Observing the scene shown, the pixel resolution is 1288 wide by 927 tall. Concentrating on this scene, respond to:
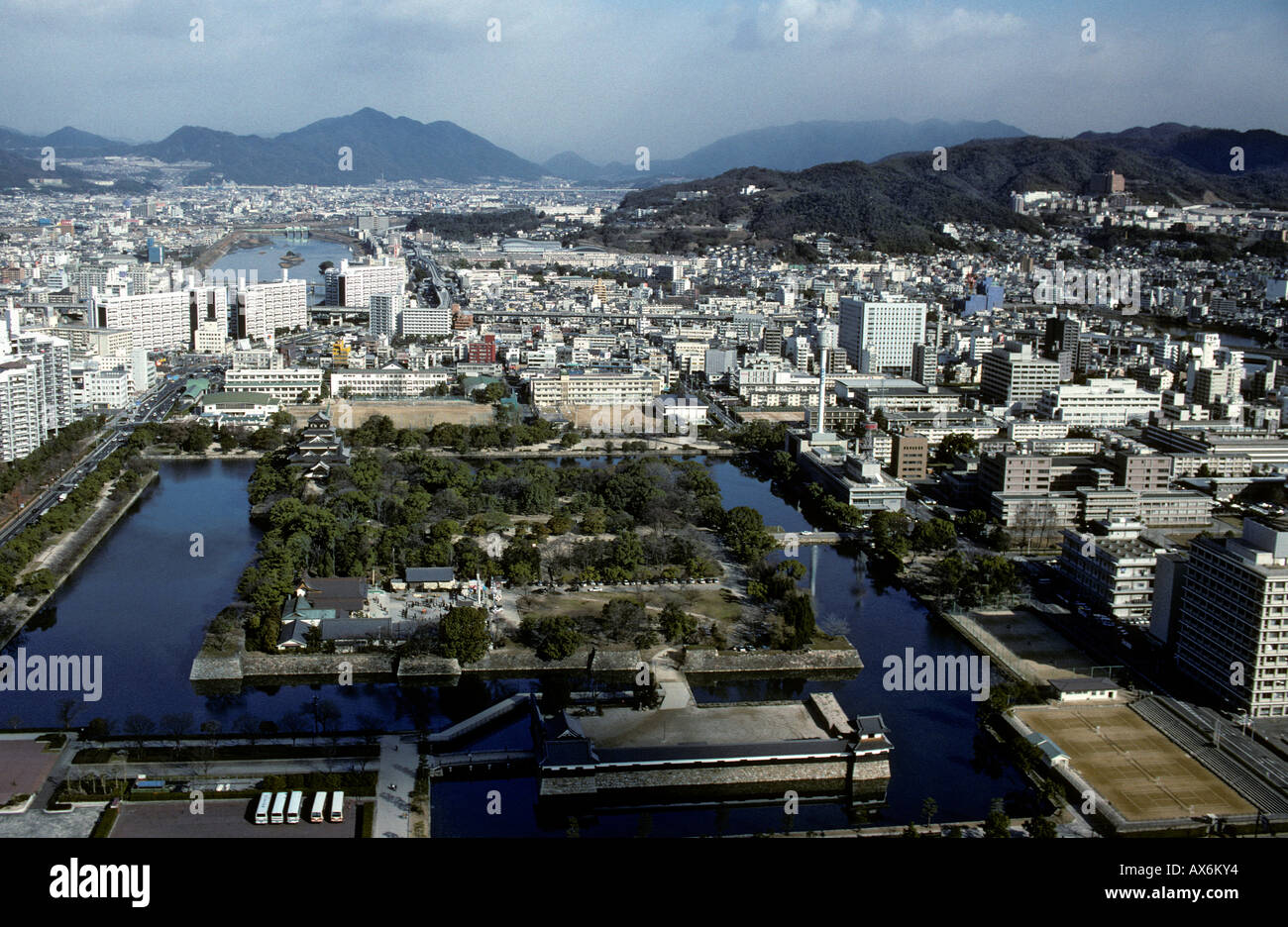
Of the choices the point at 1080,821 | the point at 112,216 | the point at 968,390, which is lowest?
the point at 1080,821

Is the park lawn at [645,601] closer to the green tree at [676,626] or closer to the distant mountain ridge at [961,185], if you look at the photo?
the green tree at [676,626]

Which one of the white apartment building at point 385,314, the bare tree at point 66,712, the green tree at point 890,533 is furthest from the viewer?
the white apartment building at point 385,314

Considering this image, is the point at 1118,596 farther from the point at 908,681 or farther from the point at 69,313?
the point at 69,313

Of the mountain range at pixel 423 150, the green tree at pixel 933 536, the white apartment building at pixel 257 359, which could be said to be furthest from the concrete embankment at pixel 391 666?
the mountain range at pixel 423 150

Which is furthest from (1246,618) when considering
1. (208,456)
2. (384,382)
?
(384,382)

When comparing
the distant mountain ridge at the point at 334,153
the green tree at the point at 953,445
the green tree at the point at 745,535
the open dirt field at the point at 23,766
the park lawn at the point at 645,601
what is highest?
the distant mountain ridge at the point at 334,153
